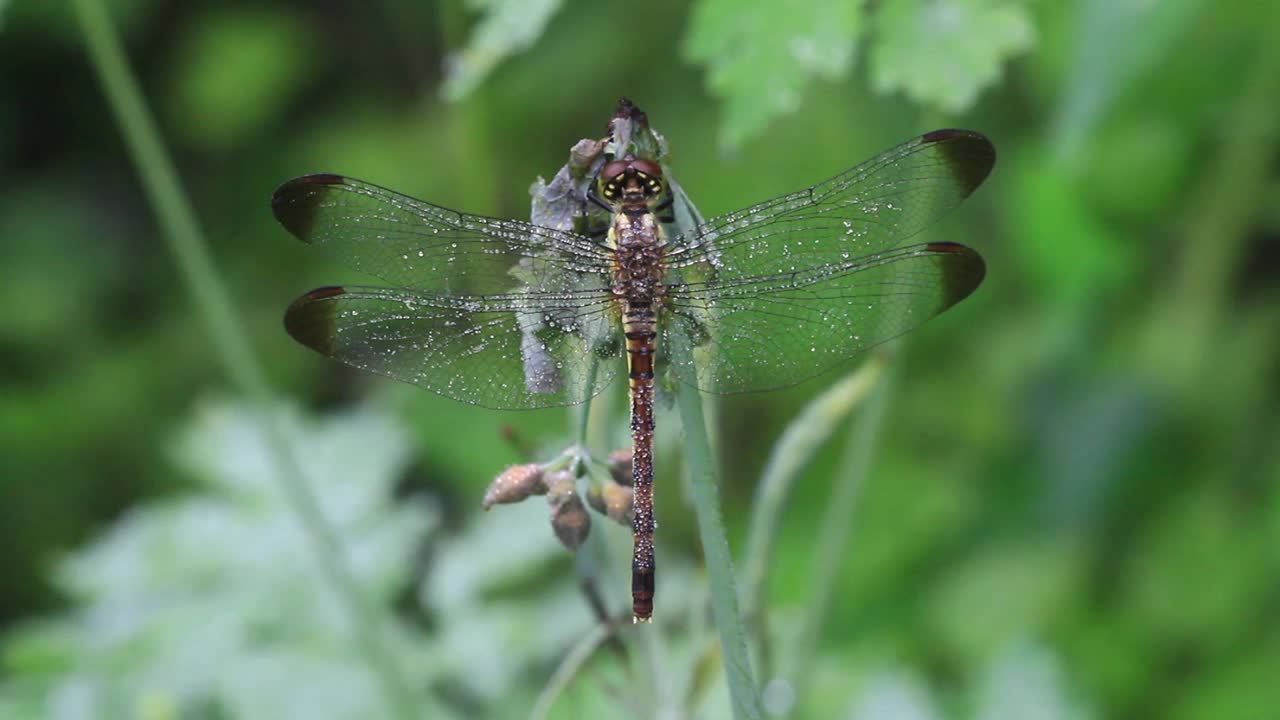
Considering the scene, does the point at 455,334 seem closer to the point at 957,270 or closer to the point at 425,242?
the point at 425,242

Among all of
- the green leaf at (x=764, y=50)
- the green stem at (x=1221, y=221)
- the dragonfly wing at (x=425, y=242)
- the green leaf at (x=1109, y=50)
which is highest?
the green stem at (x=1221, y=221)

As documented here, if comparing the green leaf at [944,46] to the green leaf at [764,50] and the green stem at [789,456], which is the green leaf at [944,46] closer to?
the green leaf at [764,50]

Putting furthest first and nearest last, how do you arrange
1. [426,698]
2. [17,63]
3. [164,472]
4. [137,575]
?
[17,63] → [164,472] → [137,575] → [426,698]

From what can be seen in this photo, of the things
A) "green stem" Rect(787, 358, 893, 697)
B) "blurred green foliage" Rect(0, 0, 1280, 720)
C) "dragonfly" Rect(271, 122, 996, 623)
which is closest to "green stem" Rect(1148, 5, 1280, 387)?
"blurred green foliage" Rect(0, 0, 1280, 720)

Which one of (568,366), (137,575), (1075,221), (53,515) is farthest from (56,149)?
(568,366)

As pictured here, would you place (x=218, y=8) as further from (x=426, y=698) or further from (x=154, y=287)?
(x=426, y=698)

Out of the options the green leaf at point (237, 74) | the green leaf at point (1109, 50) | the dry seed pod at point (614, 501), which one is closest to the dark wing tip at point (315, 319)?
the dry seed pod at point (614, 501)
